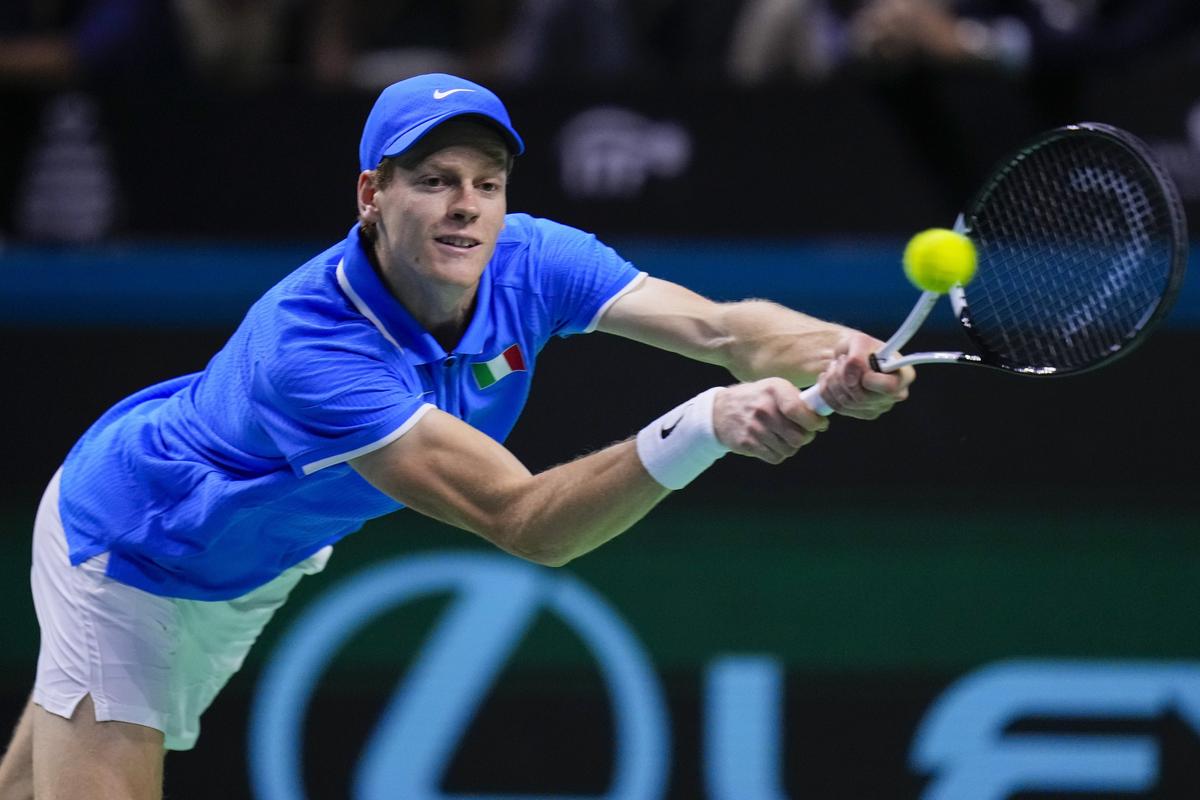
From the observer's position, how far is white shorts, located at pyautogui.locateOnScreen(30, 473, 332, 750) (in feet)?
12.1

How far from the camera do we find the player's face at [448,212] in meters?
3.26

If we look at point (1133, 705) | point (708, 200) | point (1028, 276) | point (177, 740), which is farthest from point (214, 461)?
point (1133, 705)

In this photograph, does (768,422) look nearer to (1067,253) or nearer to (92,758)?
(1067,253)

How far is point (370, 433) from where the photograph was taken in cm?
315

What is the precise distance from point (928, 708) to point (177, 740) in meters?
2.40

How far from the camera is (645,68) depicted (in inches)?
239

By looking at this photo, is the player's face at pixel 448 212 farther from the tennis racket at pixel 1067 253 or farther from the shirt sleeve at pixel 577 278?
the tennis racket at pixel 1067 253

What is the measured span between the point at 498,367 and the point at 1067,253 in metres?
1.22

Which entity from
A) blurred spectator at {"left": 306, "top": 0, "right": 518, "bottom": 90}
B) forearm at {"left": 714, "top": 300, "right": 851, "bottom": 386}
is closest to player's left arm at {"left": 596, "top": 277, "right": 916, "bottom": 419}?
forearm at {"left": 714, "top": 300, "right": 851, "bottom": 386}

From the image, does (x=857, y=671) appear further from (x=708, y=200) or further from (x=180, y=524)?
(x=180, y=524)

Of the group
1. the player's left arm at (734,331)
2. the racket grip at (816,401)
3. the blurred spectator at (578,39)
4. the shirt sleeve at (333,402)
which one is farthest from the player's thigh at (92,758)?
the blurred spectator at (578,39)

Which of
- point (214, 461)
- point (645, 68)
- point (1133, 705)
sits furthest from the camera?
A: point (645, 68)

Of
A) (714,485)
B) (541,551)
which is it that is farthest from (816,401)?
(714,485)

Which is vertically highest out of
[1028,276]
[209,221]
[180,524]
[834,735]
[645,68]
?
[645,68]
